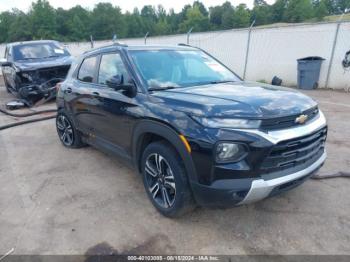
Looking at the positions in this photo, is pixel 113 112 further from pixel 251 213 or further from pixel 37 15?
pixel 37 15

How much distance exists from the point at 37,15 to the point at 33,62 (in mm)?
65303

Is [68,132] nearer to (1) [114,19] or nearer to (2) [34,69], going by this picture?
(2) [34,69]

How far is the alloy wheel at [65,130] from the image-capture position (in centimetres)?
510

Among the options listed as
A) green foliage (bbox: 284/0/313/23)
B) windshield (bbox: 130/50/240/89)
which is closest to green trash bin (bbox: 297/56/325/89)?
windshield (bbox: 130/50/240/89)

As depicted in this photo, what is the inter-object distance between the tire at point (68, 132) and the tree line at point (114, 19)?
63225 millimetres

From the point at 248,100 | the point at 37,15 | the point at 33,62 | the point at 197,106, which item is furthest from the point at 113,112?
the point at 37,15

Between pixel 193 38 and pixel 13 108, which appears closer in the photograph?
pixel 13 108

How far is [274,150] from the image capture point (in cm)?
235

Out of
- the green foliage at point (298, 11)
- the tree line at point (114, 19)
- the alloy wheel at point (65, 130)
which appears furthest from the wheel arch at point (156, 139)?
the green foliage at point (298, 11)

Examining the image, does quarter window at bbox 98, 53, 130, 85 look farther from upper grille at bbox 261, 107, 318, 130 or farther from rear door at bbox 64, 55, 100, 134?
upper grille at bbox 261, 107, 318, 130

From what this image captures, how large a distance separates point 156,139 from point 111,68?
1.27m

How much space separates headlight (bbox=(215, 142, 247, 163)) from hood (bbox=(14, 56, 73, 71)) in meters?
8.27

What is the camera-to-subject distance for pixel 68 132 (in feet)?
16.9

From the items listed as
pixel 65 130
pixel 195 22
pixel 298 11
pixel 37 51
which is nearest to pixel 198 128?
pixel 65 130
